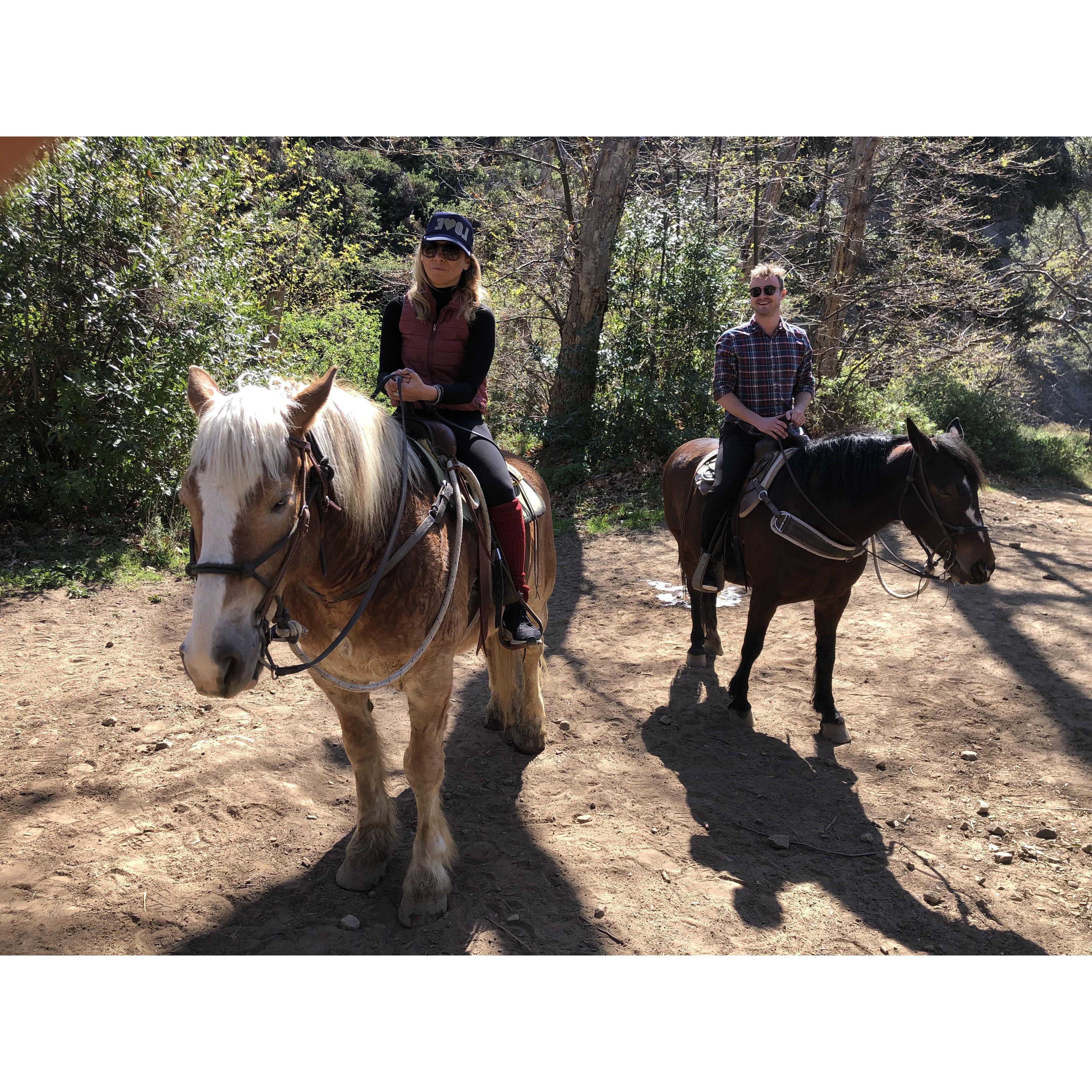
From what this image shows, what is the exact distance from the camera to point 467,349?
3.30 meters

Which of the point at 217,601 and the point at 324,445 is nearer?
the point at 217,601

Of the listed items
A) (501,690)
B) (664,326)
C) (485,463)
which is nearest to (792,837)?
(501,690)

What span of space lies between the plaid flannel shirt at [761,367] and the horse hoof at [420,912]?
3.40m

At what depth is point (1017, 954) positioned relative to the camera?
2.96 metres

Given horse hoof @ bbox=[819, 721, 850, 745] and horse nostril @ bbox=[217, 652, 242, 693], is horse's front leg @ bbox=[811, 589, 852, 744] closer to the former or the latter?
horse hoof @ bbox=[819, 721, 850, 745]

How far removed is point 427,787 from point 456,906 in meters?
0.52

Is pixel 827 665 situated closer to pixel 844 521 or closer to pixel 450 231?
pixel 844 521

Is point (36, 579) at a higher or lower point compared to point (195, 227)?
lower

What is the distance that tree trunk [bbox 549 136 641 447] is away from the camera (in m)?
10.4

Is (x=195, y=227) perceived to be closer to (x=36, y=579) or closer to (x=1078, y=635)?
(x=36, y=579)

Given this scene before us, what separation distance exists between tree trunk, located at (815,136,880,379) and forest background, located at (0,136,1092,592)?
0.13 ft

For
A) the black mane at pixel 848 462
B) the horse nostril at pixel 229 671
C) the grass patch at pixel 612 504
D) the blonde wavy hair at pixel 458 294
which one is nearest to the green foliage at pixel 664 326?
the grass patch at pixel 612 504

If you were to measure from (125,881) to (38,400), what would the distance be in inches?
221

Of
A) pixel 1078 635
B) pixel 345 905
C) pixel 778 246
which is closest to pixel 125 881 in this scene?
pixel 345 905
